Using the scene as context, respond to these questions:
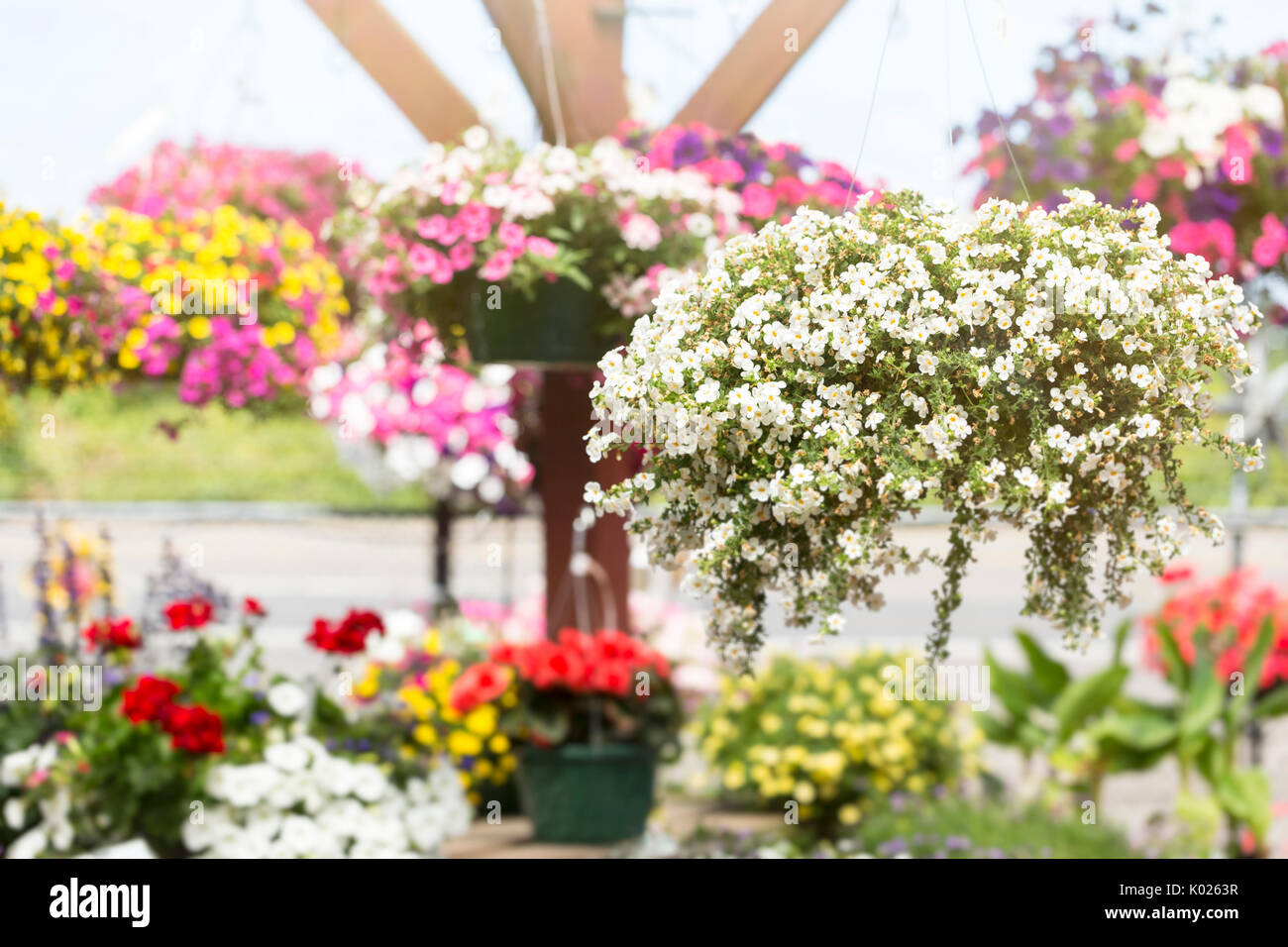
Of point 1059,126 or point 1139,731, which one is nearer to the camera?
point 1059,126

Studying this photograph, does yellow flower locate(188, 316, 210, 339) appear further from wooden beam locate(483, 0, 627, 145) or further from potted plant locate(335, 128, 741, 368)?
wooden beam locate(483, 0, 627, 145)

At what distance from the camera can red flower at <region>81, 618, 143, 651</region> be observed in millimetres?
2996

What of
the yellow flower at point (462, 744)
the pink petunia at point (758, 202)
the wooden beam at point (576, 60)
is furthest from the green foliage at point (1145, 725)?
the wooden beam at point (576, 60)

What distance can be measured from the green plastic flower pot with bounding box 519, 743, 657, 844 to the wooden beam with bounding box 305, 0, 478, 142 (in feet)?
5.82

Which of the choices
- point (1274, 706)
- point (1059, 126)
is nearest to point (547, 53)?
point (1059, 126)

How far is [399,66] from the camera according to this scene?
2.62m

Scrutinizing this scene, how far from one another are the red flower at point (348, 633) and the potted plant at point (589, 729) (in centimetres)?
62

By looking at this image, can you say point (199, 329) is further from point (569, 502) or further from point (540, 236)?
point (569, 502)

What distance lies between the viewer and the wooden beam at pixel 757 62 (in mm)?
2496

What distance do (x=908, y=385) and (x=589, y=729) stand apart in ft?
7.51

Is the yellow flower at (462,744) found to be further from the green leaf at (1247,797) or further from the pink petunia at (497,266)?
the green leaf at (1247,797)

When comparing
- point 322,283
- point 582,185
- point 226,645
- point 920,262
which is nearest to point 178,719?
point 226,645
